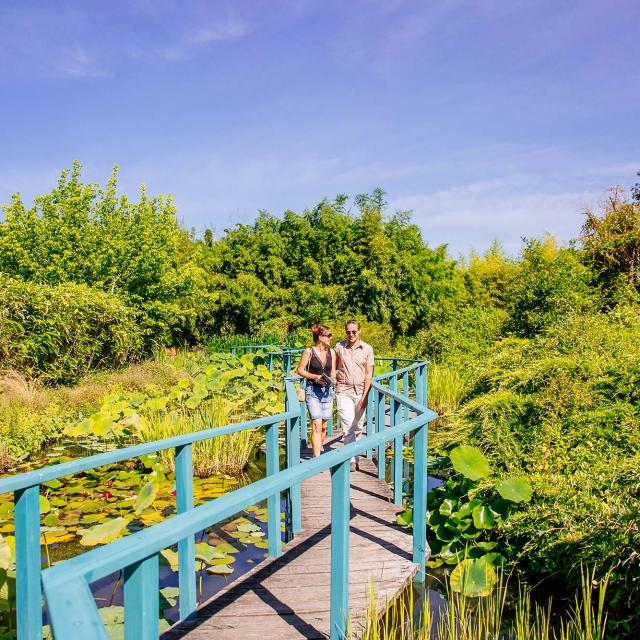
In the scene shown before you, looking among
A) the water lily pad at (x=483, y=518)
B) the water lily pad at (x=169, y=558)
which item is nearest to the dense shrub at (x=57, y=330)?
the water lily pad at (x=169, y=558)

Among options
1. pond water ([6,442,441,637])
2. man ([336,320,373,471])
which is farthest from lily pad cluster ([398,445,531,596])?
man ([336,320,373,471])

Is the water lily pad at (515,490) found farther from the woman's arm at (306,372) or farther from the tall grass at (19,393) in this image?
the tall grass at (19,393)

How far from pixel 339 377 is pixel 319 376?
32cm

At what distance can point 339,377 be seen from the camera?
6230 millimetres

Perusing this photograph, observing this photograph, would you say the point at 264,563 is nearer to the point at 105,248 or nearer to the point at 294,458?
the point at 294,458

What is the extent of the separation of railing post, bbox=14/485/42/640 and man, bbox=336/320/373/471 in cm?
390

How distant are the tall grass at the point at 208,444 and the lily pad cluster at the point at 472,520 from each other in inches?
120

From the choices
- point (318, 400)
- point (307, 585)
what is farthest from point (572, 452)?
point (307, 585)

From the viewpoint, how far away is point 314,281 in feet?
73.8

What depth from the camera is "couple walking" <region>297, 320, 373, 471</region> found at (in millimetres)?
6027

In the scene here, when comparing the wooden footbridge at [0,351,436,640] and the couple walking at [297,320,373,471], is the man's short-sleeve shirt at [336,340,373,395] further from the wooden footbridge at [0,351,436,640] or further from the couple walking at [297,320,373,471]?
the wooden footbridge at [0,351,436,640]

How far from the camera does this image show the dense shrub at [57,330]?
10.8 metres

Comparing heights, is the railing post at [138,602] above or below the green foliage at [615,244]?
below

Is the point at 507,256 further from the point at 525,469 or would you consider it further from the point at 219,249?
the point at 525,469
